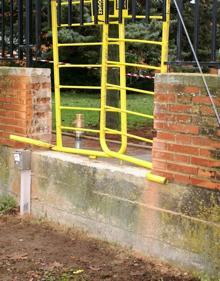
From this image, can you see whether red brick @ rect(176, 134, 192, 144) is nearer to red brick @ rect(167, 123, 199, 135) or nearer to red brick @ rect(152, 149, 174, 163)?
red brick @ rect(167, 123, 199, 135)

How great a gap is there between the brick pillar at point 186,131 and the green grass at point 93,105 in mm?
6631

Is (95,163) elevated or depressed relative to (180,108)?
depressed

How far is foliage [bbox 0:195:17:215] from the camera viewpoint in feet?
19.9

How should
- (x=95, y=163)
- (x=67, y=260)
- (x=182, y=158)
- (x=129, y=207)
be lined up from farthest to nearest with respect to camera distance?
1. (x=95, y=163)
2. (x=129, y=207)
3. (x=67, y=260)
4. (x=182, y=158)

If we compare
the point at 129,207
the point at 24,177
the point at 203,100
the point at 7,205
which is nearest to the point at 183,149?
the point at 203,100

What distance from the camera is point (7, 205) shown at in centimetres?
613

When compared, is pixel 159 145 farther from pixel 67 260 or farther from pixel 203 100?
pixel 67 260

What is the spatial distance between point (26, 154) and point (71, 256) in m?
1.55

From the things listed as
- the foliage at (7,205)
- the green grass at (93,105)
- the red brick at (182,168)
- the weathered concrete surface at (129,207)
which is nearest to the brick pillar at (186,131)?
the red brick at (182,168)

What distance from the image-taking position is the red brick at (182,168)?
167 inches

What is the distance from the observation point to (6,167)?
20.7ft

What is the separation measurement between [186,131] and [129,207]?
944 mm

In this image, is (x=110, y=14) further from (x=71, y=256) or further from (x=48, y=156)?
(x=71, y=256)

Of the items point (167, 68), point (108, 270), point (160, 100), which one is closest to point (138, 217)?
point (108, 270)
